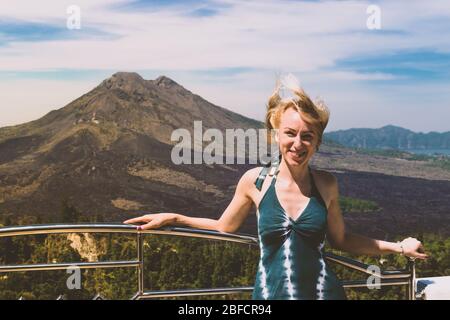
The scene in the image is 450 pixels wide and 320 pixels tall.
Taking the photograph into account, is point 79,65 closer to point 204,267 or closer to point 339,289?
point 204,267

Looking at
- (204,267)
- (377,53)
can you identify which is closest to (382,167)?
(377,53)

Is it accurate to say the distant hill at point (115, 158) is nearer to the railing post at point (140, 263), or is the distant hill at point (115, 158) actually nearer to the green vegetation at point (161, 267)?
the green vegetation at point (161, 267)

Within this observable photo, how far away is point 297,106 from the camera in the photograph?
2.19 meters

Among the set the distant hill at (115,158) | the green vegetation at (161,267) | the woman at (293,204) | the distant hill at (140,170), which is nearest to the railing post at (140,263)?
the woman at (293,204)

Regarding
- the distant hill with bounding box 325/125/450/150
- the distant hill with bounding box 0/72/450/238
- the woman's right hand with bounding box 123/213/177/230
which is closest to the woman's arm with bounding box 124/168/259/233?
the woman's right hand with bounding box 123/213/177/230

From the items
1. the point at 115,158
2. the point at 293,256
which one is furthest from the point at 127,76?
the point at 293,256

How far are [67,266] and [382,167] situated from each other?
35.8 metres

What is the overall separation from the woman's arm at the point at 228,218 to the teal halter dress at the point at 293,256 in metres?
0.12

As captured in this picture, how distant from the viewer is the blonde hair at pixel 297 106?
7.16 feet

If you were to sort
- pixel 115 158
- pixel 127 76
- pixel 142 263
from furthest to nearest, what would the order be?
pixel 127 76 < pixel 115 158 < pixel 142 263

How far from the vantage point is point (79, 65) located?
36.1m

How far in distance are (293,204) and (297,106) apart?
0.34 meters

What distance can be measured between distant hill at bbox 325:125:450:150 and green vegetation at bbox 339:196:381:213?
310 inches

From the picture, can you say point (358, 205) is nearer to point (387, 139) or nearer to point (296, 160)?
point (387, 139)
